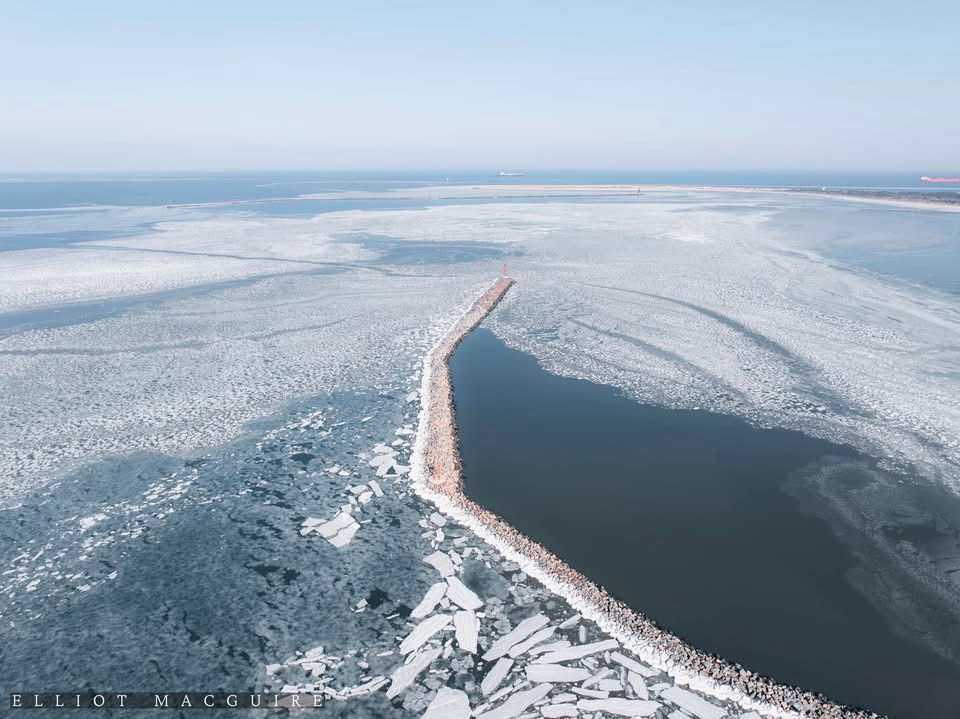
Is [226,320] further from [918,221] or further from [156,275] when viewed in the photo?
[918,221]

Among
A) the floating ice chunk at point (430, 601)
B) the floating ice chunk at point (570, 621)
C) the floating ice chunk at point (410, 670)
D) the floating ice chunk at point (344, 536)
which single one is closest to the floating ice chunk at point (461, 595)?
the floating ice chunk at point (430, 601)

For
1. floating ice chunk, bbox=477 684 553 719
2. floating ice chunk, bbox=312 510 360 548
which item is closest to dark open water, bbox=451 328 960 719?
floating ice chunk, bbox=477 684 553 719

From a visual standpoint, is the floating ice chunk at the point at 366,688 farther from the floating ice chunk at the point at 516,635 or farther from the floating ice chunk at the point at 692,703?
the floating ice chunk at the point at 692,703

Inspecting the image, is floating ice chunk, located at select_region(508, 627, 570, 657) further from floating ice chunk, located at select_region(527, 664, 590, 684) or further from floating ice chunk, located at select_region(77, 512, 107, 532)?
floating ice chunk, located at select_region(77, 512, 107, 532)

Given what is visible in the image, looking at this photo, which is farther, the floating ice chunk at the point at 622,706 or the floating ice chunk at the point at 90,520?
the floating ice chunk at the point at 90,520

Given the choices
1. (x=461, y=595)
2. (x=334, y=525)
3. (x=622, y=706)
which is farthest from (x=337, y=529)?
(x=622, y=706)

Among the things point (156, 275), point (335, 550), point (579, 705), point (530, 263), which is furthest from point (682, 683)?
point (156, 275)

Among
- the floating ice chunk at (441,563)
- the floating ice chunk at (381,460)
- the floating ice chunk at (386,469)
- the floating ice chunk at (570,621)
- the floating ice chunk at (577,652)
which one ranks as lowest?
the floating ice chunk at (577,652)
